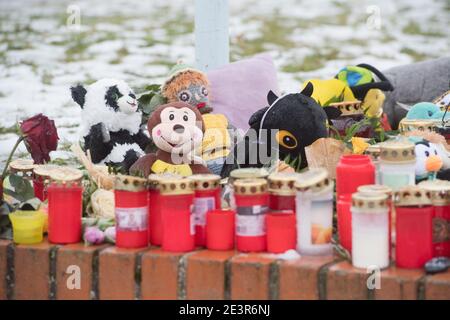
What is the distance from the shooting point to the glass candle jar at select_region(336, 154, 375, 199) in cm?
206

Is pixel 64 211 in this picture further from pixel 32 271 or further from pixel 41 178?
pixel 41 178

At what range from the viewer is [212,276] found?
6.54 feet

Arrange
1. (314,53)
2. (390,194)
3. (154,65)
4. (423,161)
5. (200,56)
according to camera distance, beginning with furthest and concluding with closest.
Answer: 1. (314,53)
2. (154,65)
3. (200,56)
4. (423,161)
5. (390,194)

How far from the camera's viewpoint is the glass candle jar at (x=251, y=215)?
2.04 metres

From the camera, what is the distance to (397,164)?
6.89 ft

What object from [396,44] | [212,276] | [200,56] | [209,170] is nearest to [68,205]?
[212,276]

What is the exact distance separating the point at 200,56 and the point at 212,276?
1.69m

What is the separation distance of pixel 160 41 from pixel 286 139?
12.1 ft

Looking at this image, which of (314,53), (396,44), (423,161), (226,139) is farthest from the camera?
(396,44)

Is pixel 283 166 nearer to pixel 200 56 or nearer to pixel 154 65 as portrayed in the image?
pixel 200 56

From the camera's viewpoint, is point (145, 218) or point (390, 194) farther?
point (145, 218)

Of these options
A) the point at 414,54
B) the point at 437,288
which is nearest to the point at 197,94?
the point at 437,288

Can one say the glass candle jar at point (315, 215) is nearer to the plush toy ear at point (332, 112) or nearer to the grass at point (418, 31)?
the plush toy ear at point (332, 112)
